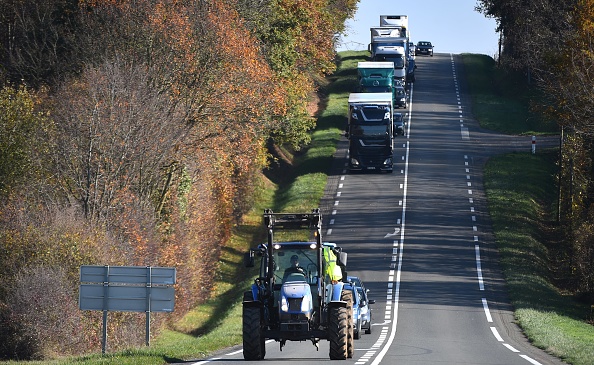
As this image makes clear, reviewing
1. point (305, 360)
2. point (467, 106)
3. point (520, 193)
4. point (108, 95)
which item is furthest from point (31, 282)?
point (467, 106)

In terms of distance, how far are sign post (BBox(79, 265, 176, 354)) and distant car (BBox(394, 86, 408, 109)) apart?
63.7 meters

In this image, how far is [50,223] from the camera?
38344 millimetres

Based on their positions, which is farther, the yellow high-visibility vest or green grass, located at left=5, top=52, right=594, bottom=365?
green grass, located at left=5, top=52, right=594, bottom=365

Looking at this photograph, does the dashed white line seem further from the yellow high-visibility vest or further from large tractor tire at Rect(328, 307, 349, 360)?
large tractor tire at Rect(328, 307, 349, 360)

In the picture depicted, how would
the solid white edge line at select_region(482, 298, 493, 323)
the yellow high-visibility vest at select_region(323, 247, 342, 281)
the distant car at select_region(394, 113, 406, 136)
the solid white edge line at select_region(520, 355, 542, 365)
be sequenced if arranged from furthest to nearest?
the distant car at select_region(394, 113, 406, 136) → the solid white edge line at select_region(482, 298, 493, 323) → the solid white edge line at select_region(520, 355, 542, 365) → the yellow high-visibility vest at select_region(323, 247, 342, 281)

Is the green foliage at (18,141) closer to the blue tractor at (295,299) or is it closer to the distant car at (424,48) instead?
the blue tractor at (295,299)

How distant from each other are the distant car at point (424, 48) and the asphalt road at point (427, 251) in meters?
37.4

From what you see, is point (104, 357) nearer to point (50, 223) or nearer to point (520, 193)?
point (50, 223)

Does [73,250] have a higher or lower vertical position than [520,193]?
lower

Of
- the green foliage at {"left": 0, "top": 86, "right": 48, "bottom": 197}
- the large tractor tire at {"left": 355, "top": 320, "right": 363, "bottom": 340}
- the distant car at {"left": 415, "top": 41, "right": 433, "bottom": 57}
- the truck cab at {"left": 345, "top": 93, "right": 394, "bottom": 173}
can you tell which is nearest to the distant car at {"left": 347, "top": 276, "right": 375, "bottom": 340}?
the large tractor tire at {"left": 355, "top": 320, "right": 363, "bottom": 340}

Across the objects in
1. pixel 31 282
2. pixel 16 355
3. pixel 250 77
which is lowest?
pixel 16 355

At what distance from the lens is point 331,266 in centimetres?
2412

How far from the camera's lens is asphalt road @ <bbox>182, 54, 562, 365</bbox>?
28.1 meters

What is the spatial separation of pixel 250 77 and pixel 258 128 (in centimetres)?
261
